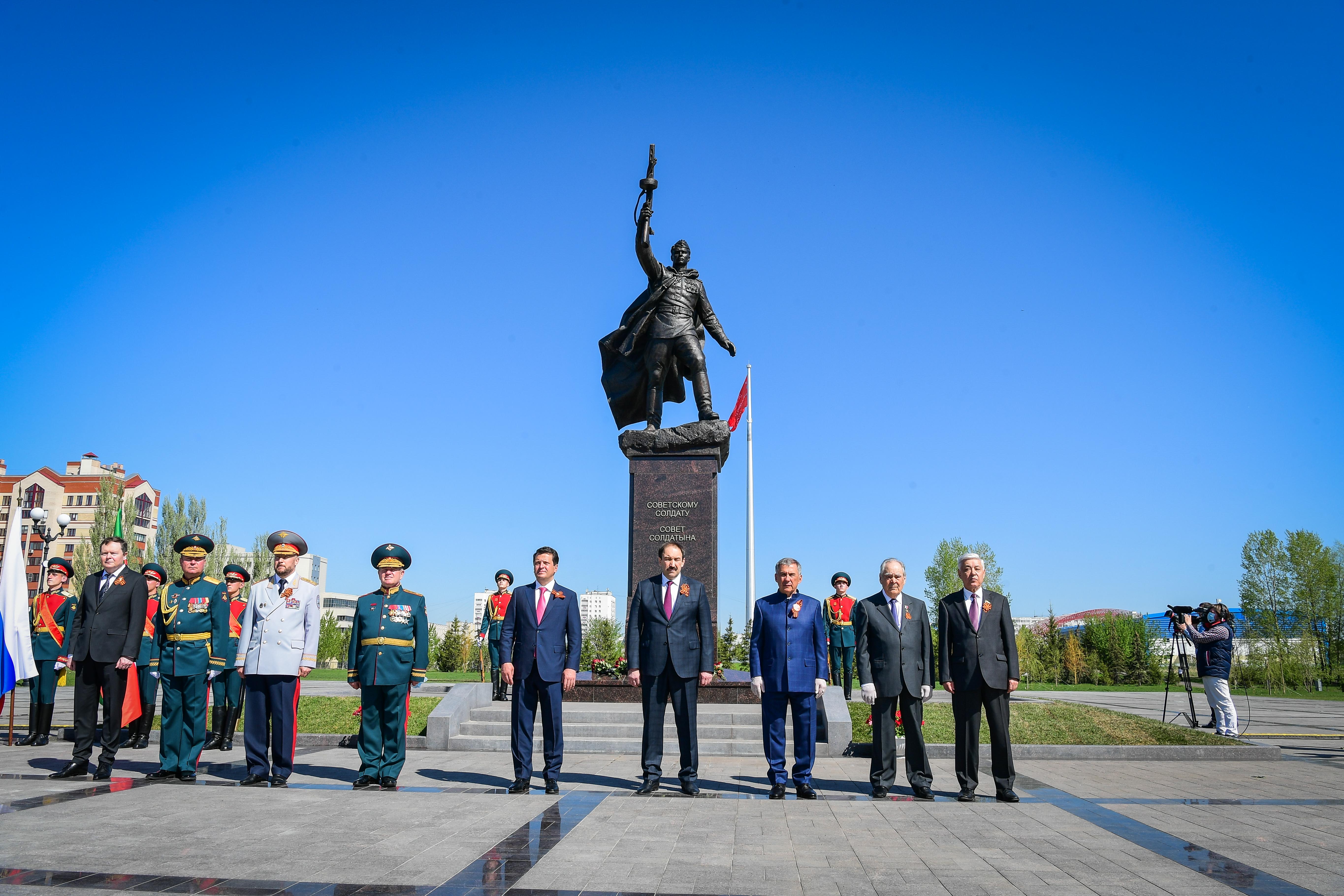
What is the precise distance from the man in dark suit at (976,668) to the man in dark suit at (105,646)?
6.67 meters

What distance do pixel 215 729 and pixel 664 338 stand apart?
25.5ft

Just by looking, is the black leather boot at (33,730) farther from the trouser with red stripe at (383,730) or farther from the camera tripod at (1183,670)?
the camera tripod at (1183,670)

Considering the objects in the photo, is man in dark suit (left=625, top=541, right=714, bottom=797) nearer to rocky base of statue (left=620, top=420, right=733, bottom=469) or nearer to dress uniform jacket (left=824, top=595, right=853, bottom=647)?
rocky base of statue (left=620, top=420, right=733, bottom=469)

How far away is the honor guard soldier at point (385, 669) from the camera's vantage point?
7.12 metres

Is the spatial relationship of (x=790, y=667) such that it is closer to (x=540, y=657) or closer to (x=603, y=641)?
(x=540, y=657)

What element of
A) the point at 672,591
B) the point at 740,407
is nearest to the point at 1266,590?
the point at 740,407

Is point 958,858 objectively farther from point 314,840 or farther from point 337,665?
point 337,665

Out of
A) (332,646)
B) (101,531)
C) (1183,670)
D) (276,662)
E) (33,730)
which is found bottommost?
(332,646)

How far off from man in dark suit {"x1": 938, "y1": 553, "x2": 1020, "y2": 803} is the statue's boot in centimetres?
633

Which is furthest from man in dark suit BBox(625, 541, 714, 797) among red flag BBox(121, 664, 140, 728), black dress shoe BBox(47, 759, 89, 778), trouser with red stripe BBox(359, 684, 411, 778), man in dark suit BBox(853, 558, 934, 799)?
red flag BBox(121, 664, 140, 728)

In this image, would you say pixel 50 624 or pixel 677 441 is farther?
pixel 677 441

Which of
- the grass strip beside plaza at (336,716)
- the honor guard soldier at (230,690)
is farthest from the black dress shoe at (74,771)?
the grass strip beside plaza at (336,716)

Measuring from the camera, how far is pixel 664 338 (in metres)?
13.5

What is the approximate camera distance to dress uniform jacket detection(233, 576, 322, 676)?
23.8 ft
